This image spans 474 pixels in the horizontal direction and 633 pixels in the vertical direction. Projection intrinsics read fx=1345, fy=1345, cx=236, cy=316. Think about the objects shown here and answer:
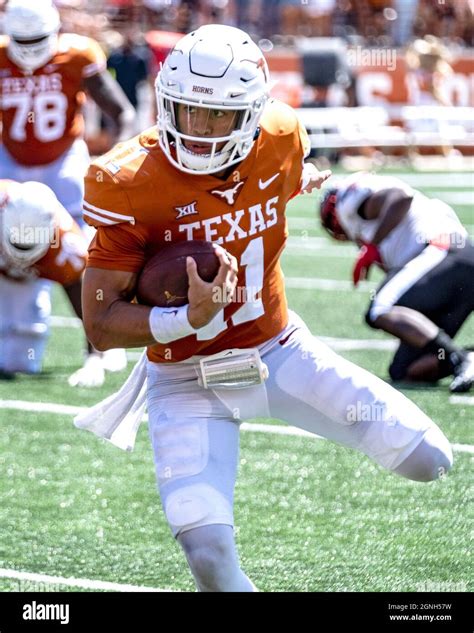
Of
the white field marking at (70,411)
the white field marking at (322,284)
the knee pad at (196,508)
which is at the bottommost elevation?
the white field marking at (322,284)

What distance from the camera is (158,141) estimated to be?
351 cm

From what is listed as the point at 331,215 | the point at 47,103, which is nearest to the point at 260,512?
the point at 331,215

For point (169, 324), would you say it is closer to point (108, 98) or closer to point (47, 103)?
point (47, 103)

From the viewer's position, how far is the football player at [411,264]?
6.38 metres

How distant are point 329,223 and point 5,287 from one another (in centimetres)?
169

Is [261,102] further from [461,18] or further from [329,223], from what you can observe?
[461,18]

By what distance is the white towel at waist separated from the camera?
3.74m

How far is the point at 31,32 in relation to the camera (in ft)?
22.3

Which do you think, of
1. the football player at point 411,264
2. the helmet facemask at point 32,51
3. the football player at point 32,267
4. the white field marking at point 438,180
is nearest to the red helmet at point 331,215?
the football player at point 411,264

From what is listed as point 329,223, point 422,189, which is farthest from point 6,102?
point 422,189

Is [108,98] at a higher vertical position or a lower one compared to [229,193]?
lower

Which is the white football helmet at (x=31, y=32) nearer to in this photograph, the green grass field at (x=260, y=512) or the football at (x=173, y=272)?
the green grass field at (x=260, y=512)

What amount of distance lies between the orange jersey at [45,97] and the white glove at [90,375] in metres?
1.12

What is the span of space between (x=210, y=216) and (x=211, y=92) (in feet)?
1.06
